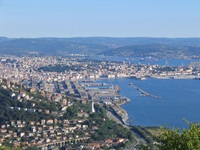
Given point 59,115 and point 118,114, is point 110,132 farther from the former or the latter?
point 118,114

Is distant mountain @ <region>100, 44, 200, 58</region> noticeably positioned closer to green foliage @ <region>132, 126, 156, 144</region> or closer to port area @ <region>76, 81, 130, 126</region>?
port area @ <region>76, 81, 130, 126</region>

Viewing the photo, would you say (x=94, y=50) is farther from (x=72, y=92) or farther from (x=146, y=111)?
(x=146, y=111)

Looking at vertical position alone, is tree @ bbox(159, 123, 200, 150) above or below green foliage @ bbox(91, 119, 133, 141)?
above

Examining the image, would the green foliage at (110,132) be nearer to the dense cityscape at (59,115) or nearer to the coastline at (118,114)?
the dense cityscape at (59,115)

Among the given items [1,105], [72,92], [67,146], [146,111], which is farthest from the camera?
[72,92]

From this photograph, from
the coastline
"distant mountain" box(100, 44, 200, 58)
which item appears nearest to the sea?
the coastline

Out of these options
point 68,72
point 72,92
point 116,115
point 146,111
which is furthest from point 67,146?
point 68,72

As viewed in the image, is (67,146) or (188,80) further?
(188,80)
